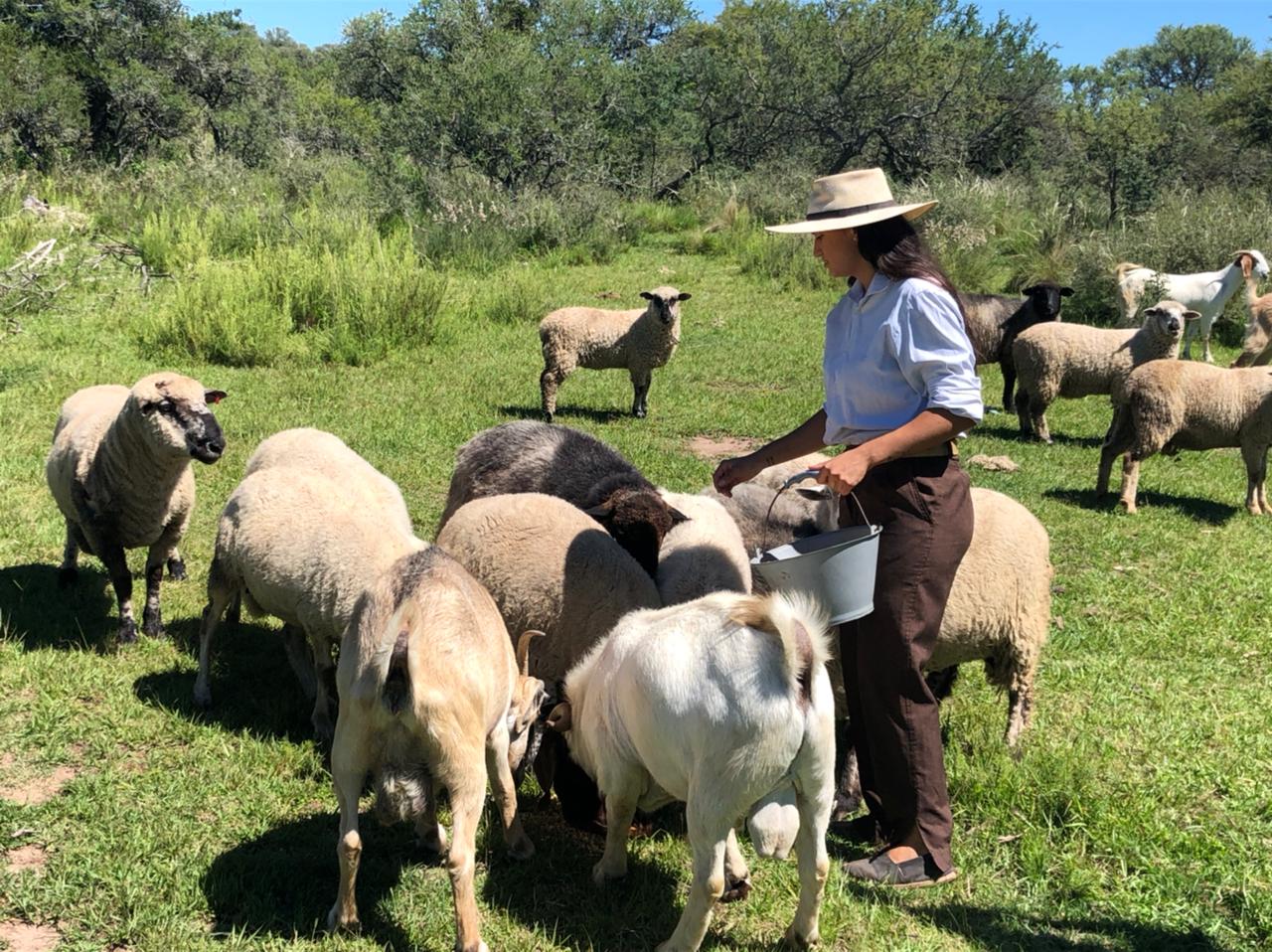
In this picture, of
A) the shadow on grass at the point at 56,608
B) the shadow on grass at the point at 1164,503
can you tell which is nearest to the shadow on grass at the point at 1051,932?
the shadow on grass at the point at 56,608

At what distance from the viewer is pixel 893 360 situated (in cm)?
344

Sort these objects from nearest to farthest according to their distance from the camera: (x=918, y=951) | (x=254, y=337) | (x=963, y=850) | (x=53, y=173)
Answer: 1. (x=918, y=951)
2. (x=963, y=850)
3. (x=254, y=337)
4. (x=53, y=173)

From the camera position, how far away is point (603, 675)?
3693 mm

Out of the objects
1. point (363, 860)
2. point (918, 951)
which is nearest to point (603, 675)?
point (363, 860)

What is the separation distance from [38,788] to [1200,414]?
9.07 meters

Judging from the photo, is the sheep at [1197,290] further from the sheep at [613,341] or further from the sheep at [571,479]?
the sheep at [571,479]

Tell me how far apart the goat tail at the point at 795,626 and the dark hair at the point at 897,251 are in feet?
3.82

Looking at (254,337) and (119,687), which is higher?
(254,337)

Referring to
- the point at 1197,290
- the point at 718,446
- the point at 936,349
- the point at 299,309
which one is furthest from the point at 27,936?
the point at 1197,290

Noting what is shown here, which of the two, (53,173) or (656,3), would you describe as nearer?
(53,173)

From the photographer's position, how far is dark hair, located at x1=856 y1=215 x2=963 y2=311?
3418mm

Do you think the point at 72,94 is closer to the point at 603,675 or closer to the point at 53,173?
the point at 53,173

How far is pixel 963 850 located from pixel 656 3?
3992 centimetres

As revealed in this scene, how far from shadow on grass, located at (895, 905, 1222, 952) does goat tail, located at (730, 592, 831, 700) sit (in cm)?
116
